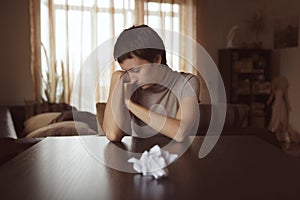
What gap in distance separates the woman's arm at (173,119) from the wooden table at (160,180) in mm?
121

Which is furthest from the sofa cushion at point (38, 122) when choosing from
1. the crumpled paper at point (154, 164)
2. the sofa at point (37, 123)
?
the crumpled paper at point (154, 164)

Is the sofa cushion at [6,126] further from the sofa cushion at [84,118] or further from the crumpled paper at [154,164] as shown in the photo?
the crumpled paper at [154,164]

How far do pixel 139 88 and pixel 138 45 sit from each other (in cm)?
24

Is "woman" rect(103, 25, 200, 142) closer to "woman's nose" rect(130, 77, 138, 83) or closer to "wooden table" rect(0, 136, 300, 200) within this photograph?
"woman's nose" rect(130, 77, 138, 83)

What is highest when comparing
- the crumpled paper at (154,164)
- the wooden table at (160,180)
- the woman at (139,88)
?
the woman at (139,88)

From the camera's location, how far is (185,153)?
1.04 metres

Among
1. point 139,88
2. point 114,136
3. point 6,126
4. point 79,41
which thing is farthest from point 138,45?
point 79,41

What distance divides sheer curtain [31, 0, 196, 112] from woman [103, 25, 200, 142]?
109 inches

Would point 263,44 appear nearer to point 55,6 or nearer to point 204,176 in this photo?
point 55,6

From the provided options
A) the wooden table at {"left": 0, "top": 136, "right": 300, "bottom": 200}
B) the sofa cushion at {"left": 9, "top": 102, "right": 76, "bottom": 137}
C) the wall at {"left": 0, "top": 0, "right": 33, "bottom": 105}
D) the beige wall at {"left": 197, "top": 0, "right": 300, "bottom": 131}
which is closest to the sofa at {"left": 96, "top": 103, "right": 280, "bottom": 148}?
the wooden table at {"left": 0, "top": 136, "right": 300, "bottom": 200}

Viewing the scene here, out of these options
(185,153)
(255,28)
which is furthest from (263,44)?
(185,153)

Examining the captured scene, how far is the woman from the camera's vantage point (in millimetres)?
1223

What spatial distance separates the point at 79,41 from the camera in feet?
14.1

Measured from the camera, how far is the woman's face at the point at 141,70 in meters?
1.22
